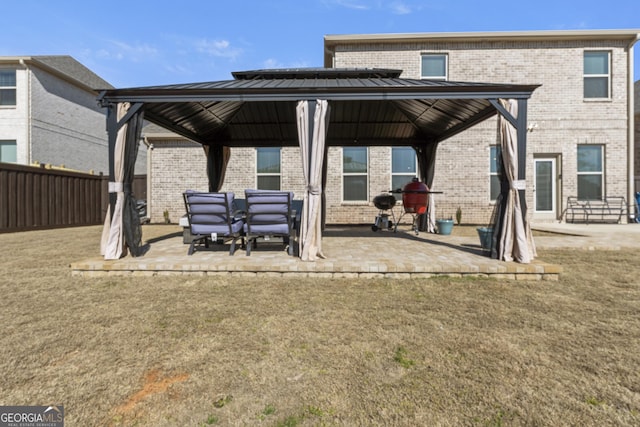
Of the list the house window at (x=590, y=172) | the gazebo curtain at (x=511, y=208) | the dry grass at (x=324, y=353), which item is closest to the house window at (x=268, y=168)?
the dry grass at (x=324, y=353)

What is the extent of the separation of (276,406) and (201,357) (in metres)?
0.81

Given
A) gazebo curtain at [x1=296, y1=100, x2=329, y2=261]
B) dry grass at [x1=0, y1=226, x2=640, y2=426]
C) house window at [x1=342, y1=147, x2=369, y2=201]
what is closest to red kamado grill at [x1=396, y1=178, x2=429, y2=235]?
house window at [x1=342, y1=147, x2=369, y2=201]

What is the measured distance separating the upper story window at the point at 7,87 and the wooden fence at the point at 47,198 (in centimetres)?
553

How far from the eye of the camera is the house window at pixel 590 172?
1088 cm

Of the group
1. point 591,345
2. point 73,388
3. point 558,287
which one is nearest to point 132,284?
point 73,388

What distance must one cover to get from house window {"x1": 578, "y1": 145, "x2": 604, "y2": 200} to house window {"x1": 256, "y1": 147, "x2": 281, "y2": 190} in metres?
11.1

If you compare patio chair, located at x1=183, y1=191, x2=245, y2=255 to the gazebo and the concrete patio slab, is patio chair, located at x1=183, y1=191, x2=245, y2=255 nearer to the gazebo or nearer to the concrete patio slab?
the concrete patio slab

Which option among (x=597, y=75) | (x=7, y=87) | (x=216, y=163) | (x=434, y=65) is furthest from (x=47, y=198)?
(x=597, y=75)

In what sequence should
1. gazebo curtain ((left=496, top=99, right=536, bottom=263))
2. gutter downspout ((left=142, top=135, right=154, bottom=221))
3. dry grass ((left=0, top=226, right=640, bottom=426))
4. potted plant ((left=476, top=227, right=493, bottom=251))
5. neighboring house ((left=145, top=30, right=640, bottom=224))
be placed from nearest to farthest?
1. dry grass ((left=0, top=226, right=640, bottom=426))
2. gazebo curtain ((left=496, top=99, right=536, bottom=263))
3. potted plant ((left=476, top=227, right=493, bottom=251))
4. neighboring house ((left=145, top=30, right=640, bottom=224))
5. gutter downspout ((left=142, top=135, right=154, bottom=221))

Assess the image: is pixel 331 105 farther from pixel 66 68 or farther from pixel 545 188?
pixel 66 68

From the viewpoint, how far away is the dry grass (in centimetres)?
162

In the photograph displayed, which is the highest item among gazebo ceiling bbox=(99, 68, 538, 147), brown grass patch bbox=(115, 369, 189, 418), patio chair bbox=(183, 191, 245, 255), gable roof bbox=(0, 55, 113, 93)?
gable roof bbox=(0, 55, 113, 93)

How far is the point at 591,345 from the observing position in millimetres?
2324

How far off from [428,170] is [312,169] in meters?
5.20
